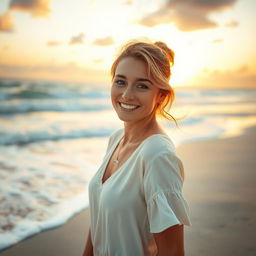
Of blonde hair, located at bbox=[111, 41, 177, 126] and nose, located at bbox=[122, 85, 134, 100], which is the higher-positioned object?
blonde hair, located at bbox=[111, 41, 177, 126]

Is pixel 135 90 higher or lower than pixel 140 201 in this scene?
higher

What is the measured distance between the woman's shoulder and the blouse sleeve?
0.02 m

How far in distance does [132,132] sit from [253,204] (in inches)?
122

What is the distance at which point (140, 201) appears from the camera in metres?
1.72

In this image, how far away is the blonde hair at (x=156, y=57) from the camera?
5.99 ft

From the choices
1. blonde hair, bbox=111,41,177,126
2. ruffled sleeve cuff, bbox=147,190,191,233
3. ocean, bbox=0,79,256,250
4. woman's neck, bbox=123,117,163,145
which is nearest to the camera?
ruffled sleeve cuff, bbox=147,190,191,233

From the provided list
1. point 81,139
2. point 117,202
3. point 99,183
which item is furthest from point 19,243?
point 81,139

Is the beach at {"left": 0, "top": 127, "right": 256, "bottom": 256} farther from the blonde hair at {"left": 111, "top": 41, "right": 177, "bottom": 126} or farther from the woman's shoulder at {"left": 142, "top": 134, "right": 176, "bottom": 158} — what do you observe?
the blonde hair at {"left": 111, "top": 41, "right": 177, "bottom": 126}

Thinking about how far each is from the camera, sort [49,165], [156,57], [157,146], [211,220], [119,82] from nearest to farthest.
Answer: [157,146] → [156,57] → [119,82] → [211,220] → [49,165]

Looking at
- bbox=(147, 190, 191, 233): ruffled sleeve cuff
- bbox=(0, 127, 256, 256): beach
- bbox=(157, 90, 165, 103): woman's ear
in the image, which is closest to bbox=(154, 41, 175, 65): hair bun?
bbox=(157, 90, 165, 103): woman's ear

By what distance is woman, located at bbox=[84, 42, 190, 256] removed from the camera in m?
1.56

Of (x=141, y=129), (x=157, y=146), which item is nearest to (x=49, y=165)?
(x=141, y=129)

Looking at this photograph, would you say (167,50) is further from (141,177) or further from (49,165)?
(49,165)

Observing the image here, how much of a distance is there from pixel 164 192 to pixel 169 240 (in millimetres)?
275
